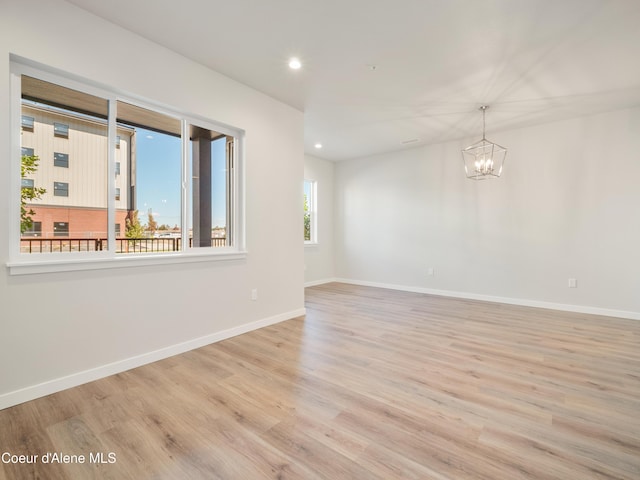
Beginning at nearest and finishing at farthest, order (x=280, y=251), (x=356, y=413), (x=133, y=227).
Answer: (x=356, y=413), (x=133, y=227), (x=280, y=251)

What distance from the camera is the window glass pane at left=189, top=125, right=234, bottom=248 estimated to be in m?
3.12

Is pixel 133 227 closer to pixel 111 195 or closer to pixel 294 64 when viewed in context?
pixel 111 195

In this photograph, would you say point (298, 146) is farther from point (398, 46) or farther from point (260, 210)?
point (398, 46)

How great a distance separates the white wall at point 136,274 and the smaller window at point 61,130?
32cm

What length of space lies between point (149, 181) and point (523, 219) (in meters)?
5.18

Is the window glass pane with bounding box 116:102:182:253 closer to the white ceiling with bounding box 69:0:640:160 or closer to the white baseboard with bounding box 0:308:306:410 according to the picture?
the white ceiling with bounding box 69:0:640:160

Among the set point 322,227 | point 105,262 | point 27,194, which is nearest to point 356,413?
point 105,262

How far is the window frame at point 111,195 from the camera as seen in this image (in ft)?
6.64

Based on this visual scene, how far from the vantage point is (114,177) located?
2500 mm

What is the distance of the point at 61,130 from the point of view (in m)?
2.29

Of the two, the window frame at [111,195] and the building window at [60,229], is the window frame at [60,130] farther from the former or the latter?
the building window at [60,229]

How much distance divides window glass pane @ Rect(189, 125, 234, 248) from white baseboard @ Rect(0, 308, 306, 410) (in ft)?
3.17

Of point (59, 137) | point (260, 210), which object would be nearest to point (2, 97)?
point (59, 137)

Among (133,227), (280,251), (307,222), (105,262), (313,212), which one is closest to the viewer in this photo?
(105,262)
